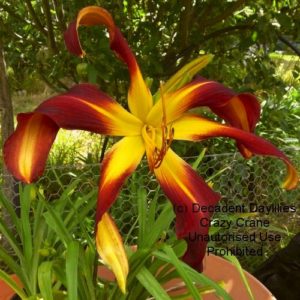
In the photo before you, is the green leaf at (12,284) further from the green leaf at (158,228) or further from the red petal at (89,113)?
the red petal at (89,113)

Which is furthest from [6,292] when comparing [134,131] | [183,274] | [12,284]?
[134,131]

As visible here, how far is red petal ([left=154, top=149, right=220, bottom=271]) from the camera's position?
2.90 feet

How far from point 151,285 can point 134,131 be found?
0.33 m

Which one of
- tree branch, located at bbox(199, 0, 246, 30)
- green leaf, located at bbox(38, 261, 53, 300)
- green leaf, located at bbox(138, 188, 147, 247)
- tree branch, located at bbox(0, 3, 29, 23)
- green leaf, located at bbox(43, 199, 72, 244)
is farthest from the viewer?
tree branch, located at bbox(0, 3, 29, 23)

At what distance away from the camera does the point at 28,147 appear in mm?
806

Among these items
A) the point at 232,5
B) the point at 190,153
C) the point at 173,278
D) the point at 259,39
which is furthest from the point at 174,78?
the point at 190,153

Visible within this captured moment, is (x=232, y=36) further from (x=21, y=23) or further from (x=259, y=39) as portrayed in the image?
(x=21, y=23)

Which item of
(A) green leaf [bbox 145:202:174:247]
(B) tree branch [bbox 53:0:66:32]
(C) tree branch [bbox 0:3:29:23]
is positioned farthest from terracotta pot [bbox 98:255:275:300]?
(C) tree branch [bbox 0:3:29:23]

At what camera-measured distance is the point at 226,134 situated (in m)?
0.95

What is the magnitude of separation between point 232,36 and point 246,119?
1758 mm

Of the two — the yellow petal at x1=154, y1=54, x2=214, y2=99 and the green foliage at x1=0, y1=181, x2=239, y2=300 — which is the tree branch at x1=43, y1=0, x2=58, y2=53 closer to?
the green foliage at x1=0, y1=181, x2=239, y2=300

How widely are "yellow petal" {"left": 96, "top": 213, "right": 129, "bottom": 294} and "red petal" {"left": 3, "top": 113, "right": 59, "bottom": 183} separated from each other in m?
0.14

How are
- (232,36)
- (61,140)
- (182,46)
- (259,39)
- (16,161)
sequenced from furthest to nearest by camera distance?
(61,140)
(232,36)
(182,46)
(259,39)
(16,161)

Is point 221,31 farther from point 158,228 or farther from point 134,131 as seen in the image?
point 134,131
